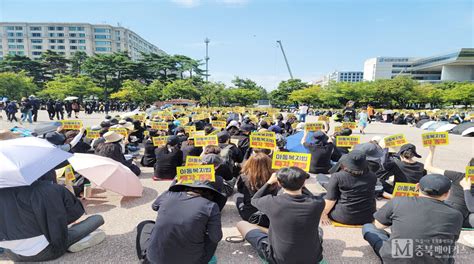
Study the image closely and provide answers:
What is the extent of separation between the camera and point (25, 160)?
2.59 metres

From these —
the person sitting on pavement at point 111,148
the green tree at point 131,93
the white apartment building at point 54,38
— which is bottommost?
the person sitting on pavement at point 111,148

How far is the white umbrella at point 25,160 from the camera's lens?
2412mm

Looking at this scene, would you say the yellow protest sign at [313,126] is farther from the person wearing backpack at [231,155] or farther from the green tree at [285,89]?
the green tree at [285,89]

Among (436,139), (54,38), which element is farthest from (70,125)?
(54,38)

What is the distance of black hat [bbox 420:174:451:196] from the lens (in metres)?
2.35

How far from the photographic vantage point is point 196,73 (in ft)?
184

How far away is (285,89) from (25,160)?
5072cm

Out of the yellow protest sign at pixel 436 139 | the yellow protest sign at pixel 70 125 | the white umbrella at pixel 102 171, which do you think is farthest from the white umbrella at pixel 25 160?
the yellow protest sign at pixel 436 139

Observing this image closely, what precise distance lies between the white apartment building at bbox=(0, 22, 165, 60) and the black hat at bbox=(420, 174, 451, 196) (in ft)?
290

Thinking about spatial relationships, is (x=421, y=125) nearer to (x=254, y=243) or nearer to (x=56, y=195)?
(x=254, y=243)

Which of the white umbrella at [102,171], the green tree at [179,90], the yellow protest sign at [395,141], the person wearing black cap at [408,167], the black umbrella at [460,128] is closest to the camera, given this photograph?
the white umbrella at [102,171]

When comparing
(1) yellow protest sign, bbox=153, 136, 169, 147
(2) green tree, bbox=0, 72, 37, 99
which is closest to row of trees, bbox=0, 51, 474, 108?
(2) green tree, bbox=0, 72, 37, 99

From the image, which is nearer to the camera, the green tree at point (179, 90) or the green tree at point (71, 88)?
the green tree at point (71, 88)

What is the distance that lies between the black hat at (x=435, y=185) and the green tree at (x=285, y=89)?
162ft
